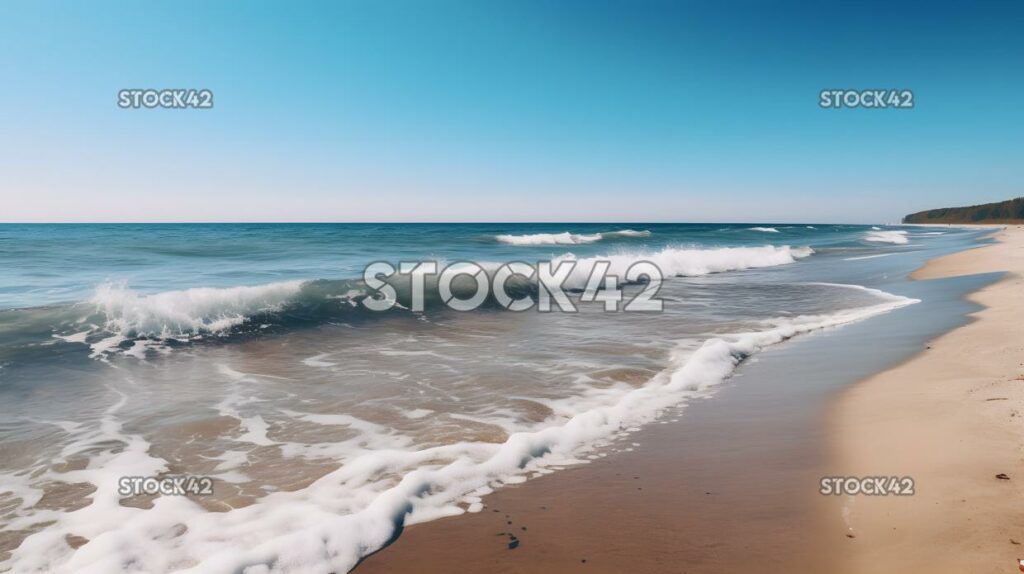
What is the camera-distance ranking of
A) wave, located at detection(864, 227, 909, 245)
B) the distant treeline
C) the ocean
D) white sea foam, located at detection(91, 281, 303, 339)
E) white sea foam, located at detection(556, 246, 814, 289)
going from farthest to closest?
the distant treeline → wave, located at detection(864, 227, 909, 245) → white sea foam, located at detection(556, 246, 814, 289) → white sea foam, located at detection(91, 281, 303, 339) → the ocean

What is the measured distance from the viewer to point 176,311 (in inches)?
409

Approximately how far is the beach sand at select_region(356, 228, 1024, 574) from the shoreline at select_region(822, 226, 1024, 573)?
1 centimetres

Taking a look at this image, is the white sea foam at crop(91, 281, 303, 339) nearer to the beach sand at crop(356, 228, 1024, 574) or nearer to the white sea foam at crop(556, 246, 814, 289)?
the beach sand at crop(356, 228, 1024, 574)

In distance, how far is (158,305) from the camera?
34.2ft

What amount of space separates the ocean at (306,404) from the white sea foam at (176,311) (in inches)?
1.7

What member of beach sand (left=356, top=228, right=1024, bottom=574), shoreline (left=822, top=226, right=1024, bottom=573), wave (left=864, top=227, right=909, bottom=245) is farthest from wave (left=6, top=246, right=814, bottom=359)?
wave (left=864, top=227, right=909, bottom=245)

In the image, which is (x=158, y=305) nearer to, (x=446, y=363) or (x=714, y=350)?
(x=446, y=363)

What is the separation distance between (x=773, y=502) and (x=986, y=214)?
132515 millimetres

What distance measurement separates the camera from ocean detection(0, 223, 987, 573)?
11.3 ft

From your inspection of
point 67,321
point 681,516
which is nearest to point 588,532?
point 681,516

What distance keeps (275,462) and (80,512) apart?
4.15 ft

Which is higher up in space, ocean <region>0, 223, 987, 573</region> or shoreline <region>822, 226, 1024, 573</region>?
→ shoreline <region>822, 226, 1024, 573</region>

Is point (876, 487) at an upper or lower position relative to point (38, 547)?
upper

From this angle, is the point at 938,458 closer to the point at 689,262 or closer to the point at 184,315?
the point at 184,315
